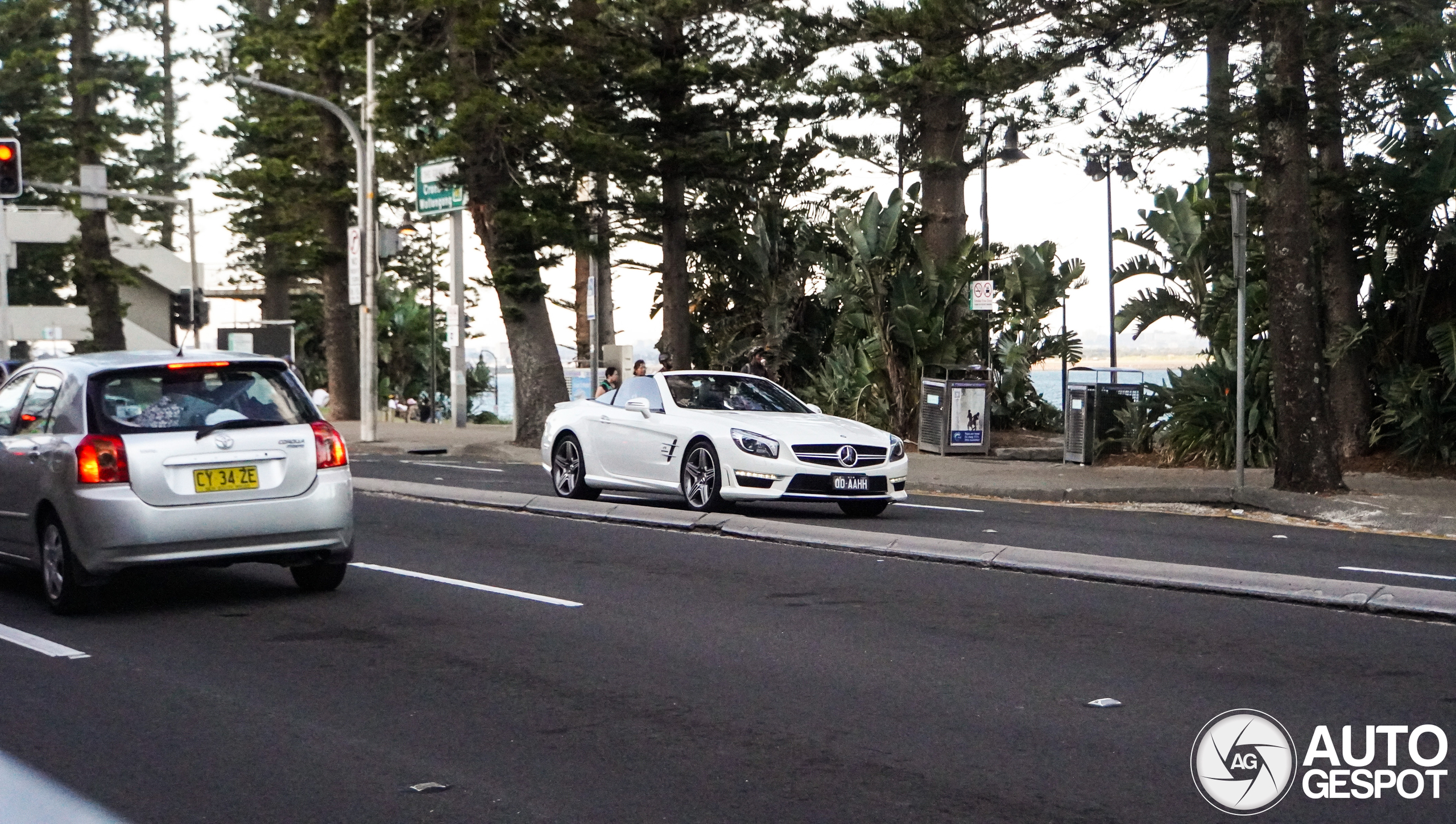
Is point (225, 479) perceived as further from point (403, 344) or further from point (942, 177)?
point (403, 344)

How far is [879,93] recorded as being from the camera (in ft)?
67.3

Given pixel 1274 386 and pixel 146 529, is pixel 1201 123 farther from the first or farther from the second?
pixel 146 529

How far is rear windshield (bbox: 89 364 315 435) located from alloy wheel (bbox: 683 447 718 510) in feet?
18.7

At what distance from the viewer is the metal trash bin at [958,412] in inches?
978

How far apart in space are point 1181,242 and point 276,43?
19814 mm

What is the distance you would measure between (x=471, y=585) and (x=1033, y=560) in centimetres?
387

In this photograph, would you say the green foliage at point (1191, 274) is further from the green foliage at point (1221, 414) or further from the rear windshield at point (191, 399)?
the rear windshield at point (191, 399)

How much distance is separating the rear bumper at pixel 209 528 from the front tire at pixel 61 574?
0.14 m

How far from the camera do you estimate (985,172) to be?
30797 millimetres

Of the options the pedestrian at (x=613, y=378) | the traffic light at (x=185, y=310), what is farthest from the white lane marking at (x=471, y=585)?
the traffic light at (x=185, y=310)

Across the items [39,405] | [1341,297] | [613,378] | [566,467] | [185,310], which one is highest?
[185,310]

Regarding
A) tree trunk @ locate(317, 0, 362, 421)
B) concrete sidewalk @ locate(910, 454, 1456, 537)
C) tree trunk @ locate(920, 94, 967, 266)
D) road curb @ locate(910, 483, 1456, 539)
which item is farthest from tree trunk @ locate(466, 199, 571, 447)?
road curb @ locate(910, 483, 1456, 539)

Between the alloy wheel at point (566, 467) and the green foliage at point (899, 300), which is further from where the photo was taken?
the green foliage at point (899, 300)

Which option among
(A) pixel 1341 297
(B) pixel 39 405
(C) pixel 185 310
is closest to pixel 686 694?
(B) pixel 39 405
